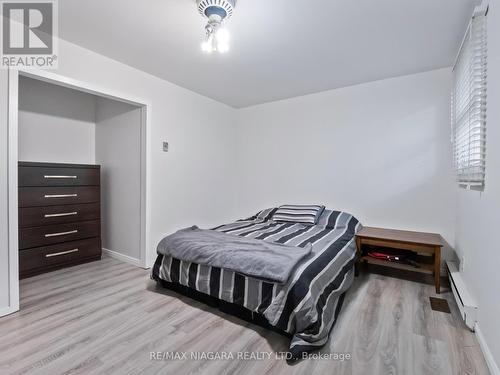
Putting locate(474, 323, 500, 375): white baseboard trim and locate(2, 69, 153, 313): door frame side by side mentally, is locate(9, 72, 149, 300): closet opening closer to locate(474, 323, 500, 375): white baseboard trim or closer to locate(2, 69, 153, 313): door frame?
locate(2, 69, 153, 313): door frame

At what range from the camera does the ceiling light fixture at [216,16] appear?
1630 millimetres

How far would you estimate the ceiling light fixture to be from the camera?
1.63m

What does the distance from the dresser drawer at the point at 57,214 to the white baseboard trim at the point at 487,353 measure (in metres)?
3.81

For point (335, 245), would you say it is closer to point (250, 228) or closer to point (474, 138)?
point (250, 228)

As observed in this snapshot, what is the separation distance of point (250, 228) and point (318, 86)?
2.02 m

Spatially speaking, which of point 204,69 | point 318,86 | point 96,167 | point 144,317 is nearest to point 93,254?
point 96,167

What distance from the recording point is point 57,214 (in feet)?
9.39

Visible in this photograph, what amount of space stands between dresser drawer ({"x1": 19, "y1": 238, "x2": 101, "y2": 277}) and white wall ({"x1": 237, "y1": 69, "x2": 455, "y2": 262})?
228cm

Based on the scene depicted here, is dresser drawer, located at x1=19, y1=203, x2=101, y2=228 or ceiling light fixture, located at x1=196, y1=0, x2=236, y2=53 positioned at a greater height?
ceiling light fixture, located at x1=196, y1=0, x2=236, y2=53

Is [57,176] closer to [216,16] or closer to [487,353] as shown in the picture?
[216,16]

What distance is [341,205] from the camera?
3.32 metres

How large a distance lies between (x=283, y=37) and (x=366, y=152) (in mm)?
1758

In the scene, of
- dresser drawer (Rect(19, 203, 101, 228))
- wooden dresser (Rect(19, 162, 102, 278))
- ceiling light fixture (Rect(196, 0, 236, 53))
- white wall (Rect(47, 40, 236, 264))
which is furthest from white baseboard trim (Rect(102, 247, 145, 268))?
ceiling light fixture (Rect(196, 0, 236, 53))

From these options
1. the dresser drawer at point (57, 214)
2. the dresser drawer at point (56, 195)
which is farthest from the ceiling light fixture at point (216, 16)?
the dresser drawer at point (57, 214)
